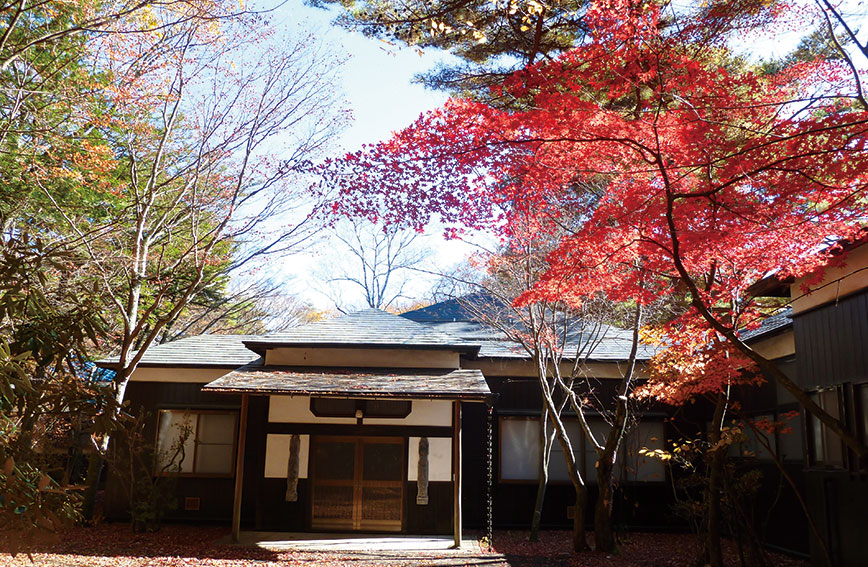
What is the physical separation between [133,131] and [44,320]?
674 cm

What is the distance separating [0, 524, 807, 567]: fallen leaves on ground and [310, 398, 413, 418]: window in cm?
236

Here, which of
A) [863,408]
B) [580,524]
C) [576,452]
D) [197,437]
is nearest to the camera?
[863,408]

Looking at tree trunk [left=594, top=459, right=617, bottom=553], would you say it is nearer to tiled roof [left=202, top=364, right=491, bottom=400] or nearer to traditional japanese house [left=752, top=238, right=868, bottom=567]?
tiled roof [left=202, top=364, right=491, bottom=400]

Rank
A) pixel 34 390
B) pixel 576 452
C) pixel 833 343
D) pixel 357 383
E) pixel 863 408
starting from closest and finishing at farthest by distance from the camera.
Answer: pixel 34 390, pixel 863 408, pixel 833 343, pixel 357 383, pixel 576 452

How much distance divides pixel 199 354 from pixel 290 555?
216 inches

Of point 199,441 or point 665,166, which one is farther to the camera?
point 199,441

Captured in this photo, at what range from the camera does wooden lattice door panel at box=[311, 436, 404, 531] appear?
11094mm

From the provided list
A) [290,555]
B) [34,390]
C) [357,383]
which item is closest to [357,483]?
[357,383]

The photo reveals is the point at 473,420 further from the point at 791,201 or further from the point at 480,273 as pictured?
the point at 791,201

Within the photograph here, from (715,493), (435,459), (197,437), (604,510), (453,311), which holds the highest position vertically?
(453,311)

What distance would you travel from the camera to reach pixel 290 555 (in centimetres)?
920

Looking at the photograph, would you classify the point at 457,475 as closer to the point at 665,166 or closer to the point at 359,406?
the point at 359,406

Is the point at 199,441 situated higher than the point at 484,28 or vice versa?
the point at 484,28

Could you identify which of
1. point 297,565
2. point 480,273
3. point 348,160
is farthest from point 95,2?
point 297,565
